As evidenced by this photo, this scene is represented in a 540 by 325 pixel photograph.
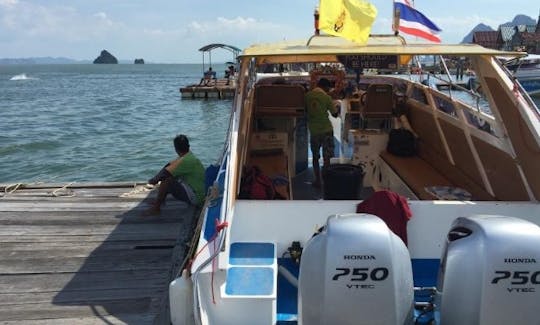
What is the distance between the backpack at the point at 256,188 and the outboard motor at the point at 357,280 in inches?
68.4

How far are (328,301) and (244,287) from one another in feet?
2.38

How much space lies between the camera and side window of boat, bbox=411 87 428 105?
6.66 metres

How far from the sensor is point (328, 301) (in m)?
2.32

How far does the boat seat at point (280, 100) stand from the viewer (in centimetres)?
→ 706

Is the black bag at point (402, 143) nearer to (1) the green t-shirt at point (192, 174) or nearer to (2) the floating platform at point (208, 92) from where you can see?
A: (1) the green t-shirt at point (192, 174)

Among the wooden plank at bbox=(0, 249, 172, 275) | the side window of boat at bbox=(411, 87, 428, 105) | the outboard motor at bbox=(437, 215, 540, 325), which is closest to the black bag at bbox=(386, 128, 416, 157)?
the side window of boat at bbox=(411, 87, 428, 105)

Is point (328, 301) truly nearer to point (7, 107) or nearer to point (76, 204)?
point (76, 204)

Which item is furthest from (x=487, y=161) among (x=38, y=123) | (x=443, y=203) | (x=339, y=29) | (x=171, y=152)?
(x=38, y=123)

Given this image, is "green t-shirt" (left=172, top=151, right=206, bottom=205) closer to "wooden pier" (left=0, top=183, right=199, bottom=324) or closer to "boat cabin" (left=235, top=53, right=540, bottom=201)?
"wooden pier" (left=0, top=183, right=199, bottom=324)

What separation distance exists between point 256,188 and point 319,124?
8.27ft

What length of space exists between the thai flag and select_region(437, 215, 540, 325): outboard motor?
387 centimetres

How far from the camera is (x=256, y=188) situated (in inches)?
161

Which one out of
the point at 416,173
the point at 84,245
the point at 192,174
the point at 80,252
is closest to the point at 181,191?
the point at 192,174

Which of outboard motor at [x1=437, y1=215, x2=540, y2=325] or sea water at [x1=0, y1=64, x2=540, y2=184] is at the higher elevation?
outboard motor at [x1=437, y1=215, x2=540, y2=325]
